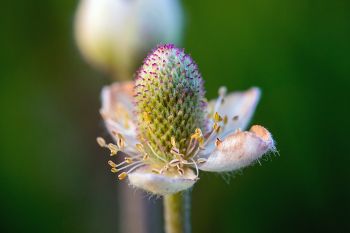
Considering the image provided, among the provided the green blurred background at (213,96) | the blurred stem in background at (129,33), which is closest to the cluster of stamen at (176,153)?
the blurred stem in background at (129,33)

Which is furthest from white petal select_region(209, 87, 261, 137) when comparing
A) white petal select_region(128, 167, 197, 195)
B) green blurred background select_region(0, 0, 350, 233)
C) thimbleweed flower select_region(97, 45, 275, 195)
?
green blurred background select_region(0, 0, 350, 233)

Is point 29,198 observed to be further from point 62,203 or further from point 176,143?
point 176,143

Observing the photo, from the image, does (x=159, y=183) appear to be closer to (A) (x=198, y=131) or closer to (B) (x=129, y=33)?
(A) (x=198, y=131)

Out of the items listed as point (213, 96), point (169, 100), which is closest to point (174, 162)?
point (169, 100)

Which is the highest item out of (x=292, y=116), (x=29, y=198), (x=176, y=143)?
(x=292, y=116)

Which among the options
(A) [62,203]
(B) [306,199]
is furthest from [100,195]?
(B) [306,199]

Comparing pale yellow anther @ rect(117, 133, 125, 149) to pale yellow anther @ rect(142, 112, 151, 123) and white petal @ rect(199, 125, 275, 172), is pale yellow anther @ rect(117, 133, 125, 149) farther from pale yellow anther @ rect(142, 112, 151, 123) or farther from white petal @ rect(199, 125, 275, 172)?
white petal @ rect(199, 125, 275, 172)
